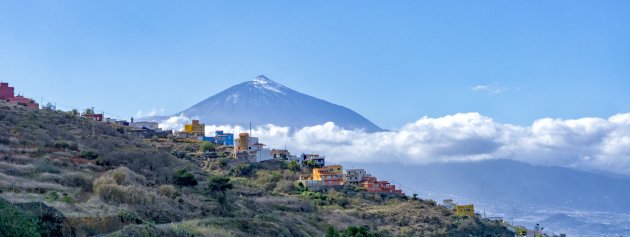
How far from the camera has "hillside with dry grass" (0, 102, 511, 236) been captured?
14.6m

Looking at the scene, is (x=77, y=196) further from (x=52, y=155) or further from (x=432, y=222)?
(x=432, y=222)

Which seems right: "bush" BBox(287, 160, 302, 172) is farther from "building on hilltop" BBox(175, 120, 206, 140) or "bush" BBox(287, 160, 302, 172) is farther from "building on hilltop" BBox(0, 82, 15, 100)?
"building on hilltop" BBox(0, 82, 15, 100)

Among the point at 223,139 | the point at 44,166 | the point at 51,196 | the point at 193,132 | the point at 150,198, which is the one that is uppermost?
the point at 193,132

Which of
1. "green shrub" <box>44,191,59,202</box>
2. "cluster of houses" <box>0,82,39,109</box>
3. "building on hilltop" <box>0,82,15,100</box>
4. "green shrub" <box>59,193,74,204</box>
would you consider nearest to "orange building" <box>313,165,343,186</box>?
"cluster of houses" <box>0,82,39,109</box>

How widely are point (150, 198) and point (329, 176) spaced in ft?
140

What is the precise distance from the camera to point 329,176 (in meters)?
63.1

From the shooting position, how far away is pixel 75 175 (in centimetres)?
2331

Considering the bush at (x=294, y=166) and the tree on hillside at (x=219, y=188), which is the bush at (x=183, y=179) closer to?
the tree on hillside at (x=219, y=188)

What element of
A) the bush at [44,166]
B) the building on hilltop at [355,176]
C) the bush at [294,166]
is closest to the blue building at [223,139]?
the bush at [294,166]

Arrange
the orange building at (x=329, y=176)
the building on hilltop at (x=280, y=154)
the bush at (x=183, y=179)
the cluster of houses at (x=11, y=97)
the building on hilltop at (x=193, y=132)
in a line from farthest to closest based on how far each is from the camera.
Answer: the building on hilltop at (x=193, y=132)
the building on hilltop at (x=280, y=154)
the orange building at (x=329, y=176)
the cluster of houses at (x=11, y=97)
the bush at (x=183, y=179)

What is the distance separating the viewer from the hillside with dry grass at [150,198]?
1461cm

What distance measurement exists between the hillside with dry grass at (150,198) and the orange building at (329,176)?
6.09 ft

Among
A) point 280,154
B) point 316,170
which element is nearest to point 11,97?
point 316,170

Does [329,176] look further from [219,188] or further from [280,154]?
[219,188]
